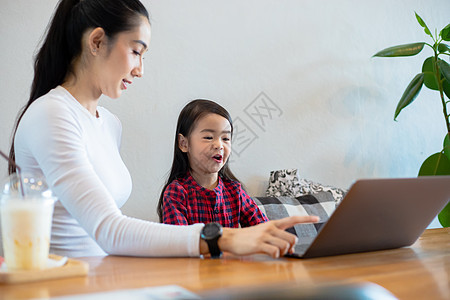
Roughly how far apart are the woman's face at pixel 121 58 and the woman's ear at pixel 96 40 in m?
0.03

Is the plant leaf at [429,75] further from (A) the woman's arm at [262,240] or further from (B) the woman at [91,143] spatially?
(A) the woman's arm at [262,240]

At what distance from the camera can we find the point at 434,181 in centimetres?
99

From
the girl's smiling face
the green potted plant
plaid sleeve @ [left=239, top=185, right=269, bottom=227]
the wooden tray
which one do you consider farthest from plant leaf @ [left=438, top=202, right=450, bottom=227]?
the wooden tray

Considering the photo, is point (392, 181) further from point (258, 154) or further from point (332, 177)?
point (332, 177)

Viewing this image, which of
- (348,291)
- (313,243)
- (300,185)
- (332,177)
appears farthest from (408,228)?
(332,177)

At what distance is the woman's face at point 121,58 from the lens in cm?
139

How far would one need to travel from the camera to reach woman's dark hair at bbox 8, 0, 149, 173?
1.36 meters

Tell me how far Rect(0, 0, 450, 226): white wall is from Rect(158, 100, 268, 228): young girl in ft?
1.33

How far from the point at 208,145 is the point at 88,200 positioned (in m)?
0.91

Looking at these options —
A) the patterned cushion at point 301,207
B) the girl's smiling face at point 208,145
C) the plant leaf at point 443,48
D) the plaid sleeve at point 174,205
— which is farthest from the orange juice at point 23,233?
the plant leaf at point 443,48

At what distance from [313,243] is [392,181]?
180 mm

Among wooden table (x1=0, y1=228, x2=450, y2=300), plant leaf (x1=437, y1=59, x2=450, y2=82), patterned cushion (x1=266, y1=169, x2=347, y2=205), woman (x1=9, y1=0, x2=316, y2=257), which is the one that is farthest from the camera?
plant leaf (x1=437, y1=59, x2=450, y2=82)

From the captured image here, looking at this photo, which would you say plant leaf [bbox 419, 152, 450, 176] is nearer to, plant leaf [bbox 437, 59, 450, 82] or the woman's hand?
plant leaf [bbox 437, 59, 450, 82]

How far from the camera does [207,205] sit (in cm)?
188
